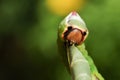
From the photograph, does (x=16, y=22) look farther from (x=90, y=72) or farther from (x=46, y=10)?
(x=90, y=72)

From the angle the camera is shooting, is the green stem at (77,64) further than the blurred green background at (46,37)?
No

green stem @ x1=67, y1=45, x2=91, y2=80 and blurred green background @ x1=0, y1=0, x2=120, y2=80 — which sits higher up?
green stem @ x1=67, y1=45, x2=91, y2=80

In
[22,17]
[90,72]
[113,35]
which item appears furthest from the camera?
[22,17]

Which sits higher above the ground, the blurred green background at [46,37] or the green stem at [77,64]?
the green stem at [77,64]

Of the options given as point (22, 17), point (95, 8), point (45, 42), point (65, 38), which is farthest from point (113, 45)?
point (65, 38)

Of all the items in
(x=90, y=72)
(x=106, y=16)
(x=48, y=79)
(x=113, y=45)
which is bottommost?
(x=48, y=79)

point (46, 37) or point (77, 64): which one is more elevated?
point (77, 64)

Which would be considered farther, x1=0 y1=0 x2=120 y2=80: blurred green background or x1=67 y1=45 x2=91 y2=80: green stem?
x1=0 y1=0 x2=120 y2=80: blurred green background

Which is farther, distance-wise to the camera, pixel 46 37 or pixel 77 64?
pixel 46 37
